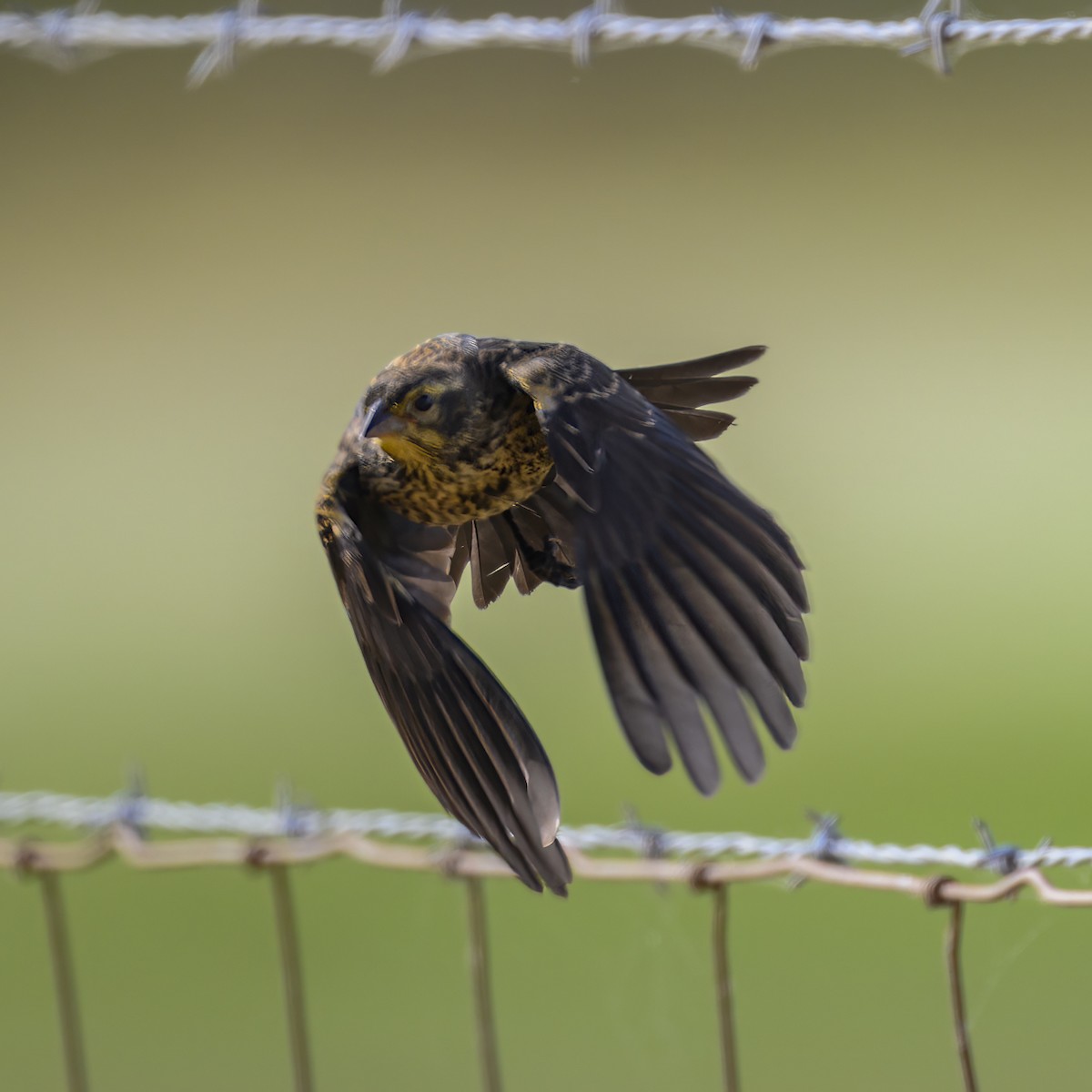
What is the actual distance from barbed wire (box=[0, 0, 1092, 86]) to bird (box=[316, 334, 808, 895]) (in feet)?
0.73

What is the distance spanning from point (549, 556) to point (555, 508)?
0.03 m

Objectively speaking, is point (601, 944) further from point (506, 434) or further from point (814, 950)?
point (506, 434)

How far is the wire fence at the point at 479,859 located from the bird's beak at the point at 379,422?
402mm

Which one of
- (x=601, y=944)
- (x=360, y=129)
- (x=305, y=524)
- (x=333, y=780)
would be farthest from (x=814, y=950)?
(x=360, y=129)

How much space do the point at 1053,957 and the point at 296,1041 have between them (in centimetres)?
357

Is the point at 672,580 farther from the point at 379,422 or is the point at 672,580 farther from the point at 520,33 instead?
the point at 520,33

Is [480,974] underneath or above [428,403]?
underneath

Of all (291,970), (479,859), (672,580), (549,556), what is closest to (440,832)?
(479,859)

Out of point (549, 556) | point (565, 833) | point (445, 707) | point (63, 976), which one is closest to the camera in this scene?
point (445, 707)

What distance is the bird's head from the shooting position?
0.99 meters

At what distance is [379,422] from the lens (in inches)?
39.7

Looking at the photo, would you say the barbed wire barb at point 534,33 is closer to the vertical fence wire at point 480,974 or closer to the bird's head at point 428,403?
the bird's head at point 428,403

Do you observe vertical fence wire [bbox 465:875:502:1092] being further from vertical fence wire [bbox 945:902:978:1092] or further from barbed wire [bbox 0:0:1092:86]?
barbed wire [bbox 0:0:1092:86]

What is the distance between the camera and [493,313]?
6270 mm
